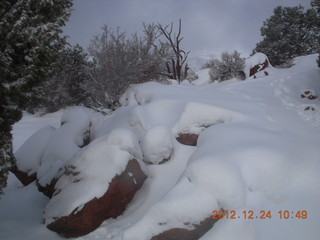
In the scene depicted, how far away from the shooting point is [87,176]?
428 cm

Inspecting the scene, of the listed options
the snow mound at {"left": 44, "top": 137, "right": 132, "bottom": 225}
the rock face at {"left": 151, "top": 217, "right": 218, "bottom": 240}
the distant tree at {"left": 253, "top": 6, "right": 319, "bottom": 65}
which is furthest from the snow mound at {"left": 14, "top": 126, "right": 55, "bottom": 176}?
the distant tree at {"left": 253, "top": 6, "right": 319, "bottom": 65}

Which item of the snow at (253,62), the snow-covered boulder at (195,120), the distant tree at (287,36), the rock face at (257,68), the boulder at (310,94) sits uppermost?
the distant tree at (287,36)

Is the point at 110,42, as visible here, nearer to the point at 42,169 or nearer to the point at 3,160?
the point at 42,169

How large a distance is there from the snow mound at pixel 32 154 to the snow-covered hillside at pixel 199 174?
0.40 meters

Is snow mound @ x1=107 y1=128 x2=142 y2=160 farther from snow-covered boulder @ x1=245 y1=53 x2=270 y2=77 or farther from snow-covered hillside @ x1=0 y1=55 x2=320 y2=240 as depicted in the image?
snow-covered boulder @ x1=245 y1=53 x2=270 y2=77

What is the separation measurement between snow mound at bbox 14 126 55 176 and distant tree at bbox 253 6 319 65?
1799 centimetres

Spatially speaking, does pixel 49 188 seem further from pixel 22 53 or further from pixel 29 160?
pixel 22 53

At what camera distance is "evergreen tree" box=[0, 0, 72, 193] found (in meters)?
3.11

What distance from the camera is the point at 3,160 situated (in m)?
3.42

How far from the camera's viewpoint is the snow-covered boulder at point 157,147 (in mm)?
4941

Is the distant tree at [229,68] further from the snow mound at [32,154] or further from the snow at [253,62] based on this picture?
the snow mound at [32,154]

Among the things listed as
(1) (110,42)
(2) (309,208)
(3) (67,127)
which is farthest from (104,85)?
(2) (309,208)

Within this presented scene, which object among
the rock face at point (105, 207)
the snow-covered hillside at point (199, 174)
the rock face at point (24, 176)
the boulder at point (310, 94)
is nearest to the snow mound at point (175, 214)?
the snow-covered hillside at point (199, 174)

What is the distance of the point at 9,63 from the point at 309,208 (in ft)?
13.9
